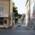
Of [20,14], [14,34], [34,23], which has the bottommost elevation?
[14,34]

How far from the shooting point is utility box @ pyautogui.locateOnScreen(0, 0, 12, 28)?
1.62 meters

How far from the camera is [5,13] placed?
162cm

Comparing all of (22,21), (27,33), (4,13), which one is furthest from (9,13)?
(27,33)

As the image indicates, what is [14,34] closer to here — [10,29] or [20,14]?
[10,29]

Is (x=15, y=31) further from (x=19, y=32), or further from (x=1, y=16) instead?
(x=1, y=16)

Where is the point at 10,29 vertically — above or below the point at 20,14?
below

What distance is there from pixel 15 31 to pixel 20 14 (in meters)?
0.20

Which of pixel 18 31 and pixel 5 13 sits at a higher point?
pixel 5 13

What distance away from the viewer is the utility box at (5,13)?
1.62 m

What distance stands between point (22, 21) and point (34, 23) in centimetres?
Result: 14

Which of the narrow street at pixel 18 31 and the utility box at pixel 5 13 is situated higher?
the utility box at pixel 5 13

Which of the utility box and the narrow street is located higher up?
the utility box

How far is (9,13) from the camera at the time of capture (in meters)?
1.63

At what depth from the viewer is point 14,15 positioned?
5.44 feet
